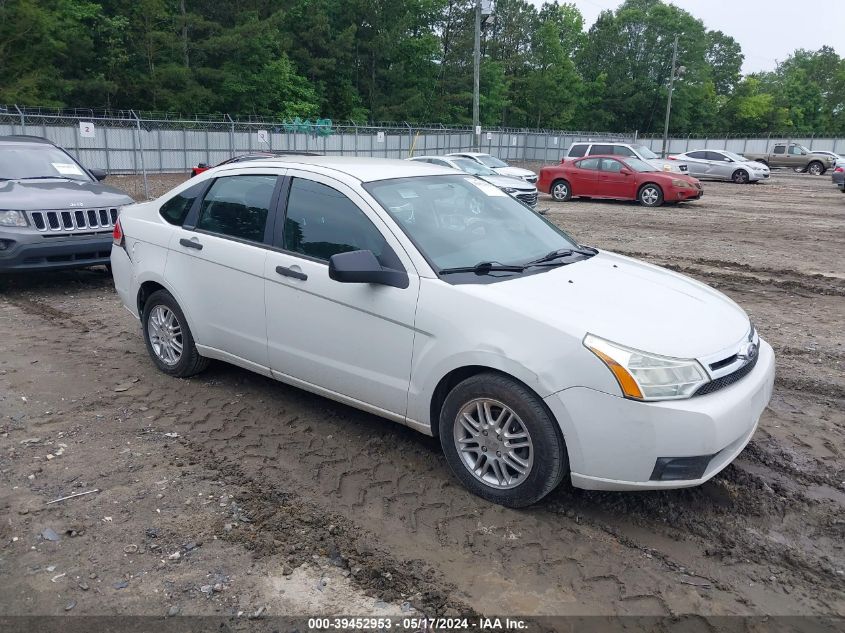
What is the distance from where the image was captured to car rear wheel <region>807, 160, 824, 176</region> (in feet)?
128

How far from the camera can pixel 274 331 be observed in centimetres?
452

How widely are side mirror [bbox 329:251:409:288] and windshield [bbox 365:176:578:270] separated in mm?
224

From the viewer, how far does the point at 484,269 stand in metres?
3.94

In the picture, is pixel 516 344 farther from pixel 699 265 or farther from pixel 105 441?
pixel 699 265

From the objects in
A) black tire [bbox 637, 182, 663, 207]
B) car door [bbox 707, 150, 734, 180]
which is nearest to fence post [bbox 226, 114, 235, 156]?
black tire [bbox 637, 182, 663, 207]

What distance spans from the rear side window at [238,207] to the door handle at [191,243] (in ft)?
0.40

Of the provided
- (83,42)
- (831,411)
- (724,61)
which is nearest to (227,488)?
(831,411)

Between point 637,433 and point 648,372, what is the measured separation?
0.29 m

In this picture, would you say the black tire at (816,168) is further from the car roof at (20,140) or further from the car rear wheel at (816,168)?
the car roof at (20,140)

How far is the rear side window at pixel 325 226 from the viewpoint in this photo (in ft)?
13.5

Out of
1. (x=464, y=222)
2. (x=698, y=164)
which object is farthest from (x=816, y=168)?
(x=464, y=222)

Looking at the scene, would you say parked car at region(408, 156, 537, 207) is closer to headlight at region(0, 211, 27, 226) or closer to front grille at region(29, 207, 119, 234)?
front grille at region(29, 207, 119, 234)

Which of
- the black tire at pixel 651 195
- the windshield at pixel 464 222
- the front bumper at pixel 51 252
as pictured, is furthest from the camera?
the black tire at pixel 651 195

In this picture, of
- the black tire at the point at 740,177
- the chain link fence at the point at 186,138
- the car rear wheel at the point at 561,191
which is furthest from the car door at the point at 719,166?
the car rear wheel at the point at 561,191
